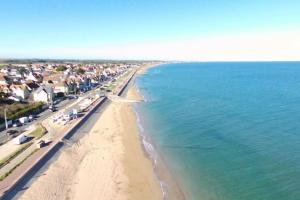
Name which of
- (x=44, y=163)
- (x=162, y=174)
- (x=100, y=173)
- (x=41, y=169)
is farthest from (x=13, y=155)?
(x=162, y=174)

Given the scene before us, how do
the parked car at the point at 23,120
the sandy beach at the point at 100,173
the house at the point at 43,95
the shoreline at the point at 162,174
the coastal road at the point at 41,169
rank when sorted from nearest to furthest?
the coastal road at the point at 41,169 < the sandy beach at the point at 100,173 < the shoreline at the point at 162,174 < the parked car at the point at 23,120 < the house at the point at 43,95

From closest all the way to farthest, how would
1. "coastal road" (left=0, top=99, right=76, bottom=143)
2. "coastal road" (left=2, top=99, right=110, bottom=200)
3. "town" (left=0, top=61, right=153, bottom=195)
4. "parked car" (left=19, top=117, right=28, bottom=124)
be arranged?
"coastal road" (left=2, top=99, right=110, bottom=200), "town" (left=0, top=61, right=153, bottom=195), "coastal road" (left=0, top=99, right=76, bottom=143), "parked car" (left=19, top=117, right=28, bottom=124)

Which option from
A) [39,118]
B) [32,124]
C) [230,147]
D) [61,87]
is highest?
[230,147]

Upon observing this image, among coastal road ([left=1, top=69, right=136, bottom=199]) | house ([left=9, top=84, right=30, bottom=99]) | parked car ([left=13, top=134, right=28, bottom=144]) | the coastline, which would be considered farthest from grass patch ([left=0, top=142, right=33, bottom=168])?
house ([left=9, top=84, right=30, bottom=99])

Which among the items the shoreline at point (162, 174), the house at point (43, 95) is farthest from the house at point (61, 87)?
the shoreline at point (162, 174)

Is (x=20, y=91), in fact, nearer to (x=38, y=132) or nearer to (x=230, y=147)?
(x=38, y=132)

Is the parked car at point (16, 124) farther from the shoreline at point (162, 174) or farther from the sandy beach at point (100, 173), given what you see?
the shoreline at point (162, 174)

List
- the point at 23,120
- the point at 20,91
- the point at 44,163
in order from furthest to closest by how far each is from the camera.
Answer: the point at 20,91
the point at 23,120
the point at 44,163

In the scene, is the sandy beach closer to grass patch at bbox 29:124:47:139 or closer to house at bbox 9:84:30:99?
grass patch at bbox 29:124:47:139
